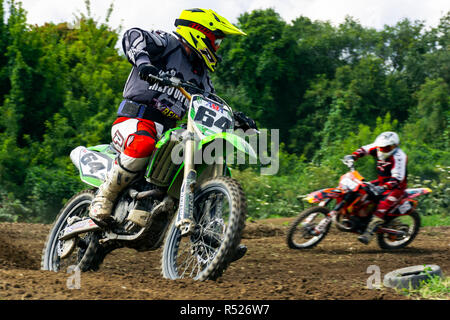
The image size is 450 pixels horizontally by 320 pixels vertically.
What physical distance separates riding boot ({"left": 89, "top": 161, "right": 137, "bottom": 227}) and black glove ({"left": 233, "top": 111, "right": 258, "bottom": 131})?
3.48ft

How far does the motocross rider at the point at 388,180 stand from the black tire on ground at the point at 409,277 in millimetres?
3591

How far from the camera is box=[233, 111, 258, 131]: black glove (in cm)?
511

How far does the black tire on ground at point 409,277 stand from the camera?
4.41m

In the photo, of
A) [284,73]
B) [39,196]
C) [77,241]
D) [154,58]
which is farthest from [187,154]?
[284,73]

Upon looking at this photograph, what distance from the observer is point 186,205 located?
4363 mm

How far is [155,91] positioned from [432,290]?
115 inches

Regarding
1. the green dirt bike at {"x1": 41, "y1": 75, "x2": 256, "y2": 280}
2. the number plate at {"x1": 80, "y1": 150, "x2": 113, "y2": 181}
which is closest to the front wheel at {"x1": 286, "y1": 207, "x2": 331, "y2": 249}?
the green dirt bike at {"x1": 41, "y1": 75, "x2": 256, "y2": 280}

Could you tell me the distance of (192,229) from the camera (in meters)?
4.30

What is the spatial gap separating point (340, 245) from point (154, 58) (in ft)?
15.8

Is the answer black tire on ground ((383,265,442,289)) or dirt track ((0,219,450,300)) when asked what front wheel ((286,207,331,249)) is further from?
black tire on ground ((383,265,442,289))

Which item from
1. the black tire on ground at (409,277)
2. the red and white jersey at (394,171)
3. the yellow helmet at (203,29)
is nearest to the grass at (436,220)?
the red and white jersey at (394,171)

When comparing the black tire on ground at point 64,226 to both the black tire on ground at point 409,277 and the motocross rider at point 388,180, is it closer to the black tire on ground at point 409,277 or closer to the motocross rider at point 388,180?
the black tire on ground at point 409,277

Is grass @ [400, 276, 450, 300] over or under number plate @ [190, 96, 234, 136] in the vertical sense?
under

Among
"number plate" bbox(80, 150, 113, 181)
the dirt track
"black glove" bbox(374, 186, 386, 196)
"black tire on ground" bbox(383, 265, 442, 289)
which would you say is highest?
"number plate" bbox(80, 150, 113, 181)
